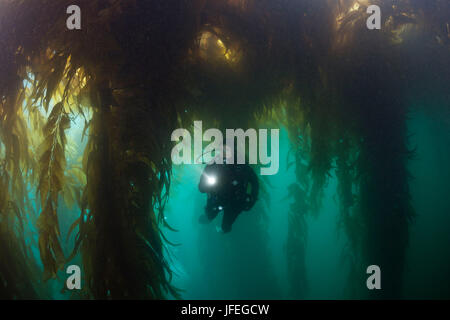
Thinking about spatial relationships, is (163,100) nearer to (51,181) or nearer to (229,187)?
→ (51,181)

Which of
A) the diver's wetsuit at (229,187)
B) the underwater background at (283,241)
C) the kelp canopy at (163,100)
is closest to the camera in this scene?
the kelp canopy at (163,100)

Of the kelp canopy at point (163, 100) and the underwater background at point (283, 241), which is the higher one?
the kelp canopy at point (163, 100)

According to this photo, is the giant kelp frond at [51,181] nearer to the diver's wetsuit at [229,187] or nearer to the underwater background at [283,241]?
the underwater background at [283,241]

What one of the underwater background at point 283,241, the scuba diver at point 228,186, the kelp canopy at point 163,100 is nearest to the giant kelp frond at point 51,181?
the kelp canopy at point 163,100

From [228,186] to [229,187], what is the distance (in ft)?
0.06

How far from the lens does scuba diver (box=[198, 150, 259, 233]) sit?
87.7 inches

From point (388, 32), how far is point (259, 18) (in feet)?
3.73

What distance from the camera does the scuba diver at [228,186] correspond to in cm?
223

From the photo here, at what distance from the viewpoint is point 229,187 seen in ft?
7.55

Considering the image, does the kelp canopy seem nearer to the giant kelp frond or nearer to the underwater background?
the giant kelp frond

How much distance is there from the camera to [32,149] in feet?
5.52

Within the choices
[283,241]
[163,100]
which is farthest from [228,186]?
[283,241]

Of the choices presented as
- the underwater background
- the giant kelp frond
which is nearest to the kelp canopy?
the giant kelp frond
